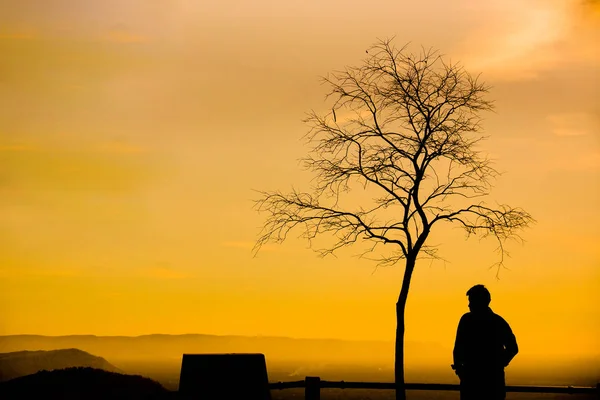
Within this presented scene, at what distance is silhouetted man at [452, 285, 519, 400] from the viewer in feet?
42.6

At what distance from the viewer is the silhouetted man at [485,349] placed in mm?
12984

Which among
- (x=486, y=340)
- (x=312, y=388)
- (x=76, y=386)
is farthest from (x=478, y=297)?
(x=76, y=386)

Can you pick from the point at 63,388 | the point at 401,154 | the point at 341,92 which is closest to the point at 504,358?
the point at 401,154

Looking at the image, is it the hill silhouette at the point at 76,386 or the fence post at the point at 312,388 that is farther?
the hill silhouette at the point at 76,386

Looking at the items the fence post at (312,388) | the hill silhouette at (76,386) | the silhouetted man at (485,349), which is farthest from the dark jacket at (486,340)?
the hill silhouette at (76,386)

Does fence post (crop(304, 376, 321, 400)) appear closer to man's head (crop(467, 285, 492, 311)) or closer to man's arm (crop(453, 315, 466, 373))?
man's arm (crop(453, 315, 466, 373))

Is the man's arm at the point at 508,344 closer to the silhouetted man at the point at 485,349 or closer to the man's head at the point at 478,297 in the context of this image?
the silhouetted man at the point at 485,349

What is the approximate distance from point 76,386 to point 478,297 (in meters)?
17.9

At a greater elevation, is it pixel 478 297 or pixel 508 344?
pixel 478 297

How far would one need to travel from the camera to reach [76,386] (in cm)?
2711

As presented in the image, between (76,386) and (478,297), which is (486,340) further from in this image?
(76,386)

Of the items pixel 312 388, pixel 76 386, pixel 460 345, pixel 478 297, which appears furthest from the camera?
pixel 76 386

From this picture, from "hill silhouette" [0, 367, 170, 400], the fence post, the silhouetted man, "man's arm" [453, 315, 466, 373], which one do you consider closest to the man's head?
the silhouetted man

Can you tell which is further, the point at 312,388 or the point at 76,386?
the point at 76,386
